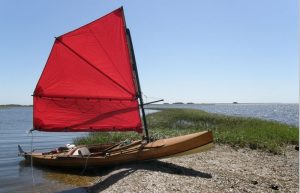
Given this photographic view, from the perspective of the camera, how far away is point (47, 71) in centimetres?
1873

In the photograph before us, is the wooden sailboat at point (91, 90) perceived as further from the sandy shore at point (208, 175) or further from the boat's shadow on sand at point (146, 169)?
the sandy shore at point (208, 175)

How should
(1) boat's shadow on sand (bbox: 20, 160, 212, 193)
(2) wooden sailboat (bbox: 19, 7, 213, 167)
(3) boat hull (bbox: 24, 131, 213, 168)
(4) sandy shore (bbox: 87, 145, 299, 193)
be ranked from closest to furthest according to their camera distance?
(4) sandy shore (bbox: 87, 145, 299, 193) → (1) boat's shadow on sand (bbox: 20, 160, 212, 193) → (3) boat hull (bbox: 24, 131, 213, 168) → (2) wooden sailboat (bbox: 19, 7, 213, 167)

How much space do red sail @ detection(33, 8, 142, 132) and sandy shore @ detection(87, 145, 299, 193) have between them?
9.79ft

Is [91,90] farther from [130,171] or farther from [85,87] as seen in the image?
[130,171]

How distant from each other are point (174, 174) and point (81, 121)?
5808 mm

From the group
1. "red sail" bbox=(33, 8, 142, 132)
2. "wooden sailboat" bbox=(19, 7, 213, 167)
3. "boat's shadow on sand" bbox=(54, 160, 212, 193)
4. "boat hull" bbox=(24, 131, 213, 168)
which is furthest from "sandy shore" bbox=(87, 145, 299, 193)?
"red sail" bbox=(33, 8, 142, 132)

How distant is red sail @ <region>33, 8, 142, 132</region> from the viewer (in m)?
18.8

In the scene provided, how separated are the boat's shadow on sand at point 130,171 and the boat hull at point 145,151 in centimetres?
40

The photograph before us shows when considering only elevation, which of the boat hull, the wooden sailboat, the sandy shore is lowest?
the sandy shore

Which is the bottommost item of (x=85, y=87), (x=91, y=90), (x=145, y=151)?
(x=145, y=151)

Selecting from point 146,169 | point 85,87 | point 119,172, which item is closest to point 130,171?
point 119,172

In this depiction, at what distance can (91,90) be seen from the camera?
1895 centimetres

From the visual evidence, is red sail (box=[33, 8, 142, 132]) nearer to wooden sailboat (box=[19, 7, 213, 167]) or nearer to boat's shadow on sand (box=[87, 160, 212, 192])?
wooden sailboat (box=[19, 7, 213, 167])

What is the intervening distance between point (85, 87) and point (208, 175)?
313 inches
